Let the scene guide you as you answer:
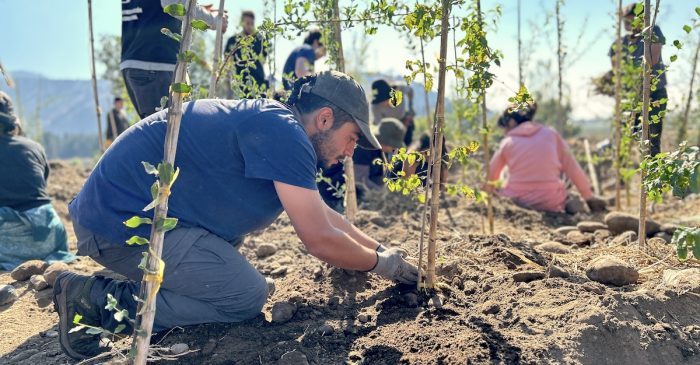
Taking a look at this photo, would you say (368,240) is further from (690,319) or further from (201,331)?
(690,319)

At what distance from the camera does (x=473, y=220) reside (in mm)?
5465

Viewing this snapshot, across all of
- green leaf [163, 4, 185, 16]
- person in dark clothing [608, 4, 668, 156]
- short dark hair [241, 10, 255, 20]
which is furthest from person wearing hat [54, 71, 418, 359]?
short dark hair [241, 10, 255, 20]

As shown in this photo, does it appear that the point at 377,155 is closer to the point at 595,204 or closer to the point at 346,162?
the point at 595,204

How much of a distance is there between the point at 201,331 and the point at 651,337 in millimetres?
1808

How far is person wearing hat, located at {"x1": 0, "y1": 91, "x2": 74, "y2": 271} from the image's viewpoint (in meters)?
4.04

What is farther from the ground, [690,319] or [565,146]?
[565,146]

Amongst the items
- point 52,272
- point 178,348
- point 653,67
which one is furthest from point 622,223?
point 52,272

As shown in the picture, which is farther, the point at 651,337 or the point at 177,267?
the point at 177,267

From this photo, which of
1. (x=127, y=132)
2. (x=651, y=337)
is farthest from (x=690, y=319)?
(x=127, y=132)

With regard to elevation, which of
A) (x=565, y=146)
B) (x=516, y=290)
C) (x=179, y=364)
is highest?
(x=565, y=146)

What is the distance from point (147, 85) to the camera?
3.85 m

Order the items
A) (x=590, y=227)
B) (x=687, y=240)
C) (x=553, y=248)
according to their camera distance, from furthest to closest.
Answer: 1. (x=590, y=227)
2. (x=553, y=248)
3. (x=687, y=240)

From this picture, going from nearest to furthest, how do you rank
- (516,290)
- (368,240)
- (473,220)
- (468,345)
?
1. (468,345)
2. (516,290)
3. (368,240)
4. (473,220)

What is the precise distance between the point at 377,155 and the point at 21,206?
11.8 feet
